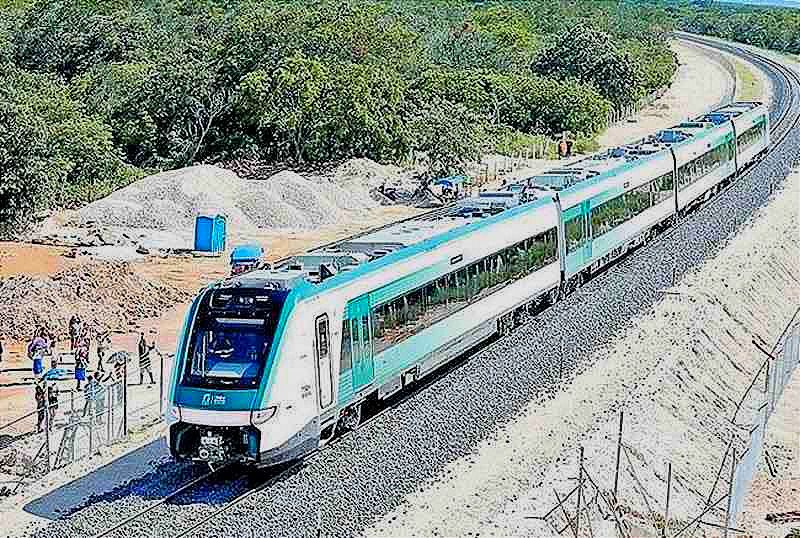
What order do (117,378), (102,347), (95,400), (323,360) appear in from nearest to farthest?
(323,360)
(95,400)
(117,378)
(102,347)

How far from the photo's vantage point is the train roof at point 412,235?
742 inches

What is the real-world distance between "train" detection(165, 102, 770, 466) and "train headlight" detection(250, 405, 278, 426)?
0.6 inches

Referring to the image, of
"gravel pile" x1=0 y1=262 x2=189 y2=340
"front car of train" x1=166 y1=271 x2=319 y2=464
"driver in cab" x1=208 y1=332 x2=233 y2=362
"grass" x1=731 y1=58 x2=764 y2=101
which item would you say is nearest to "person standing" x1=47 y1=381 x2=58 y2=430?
"front car of train" x1=166 y1=271 x2=319 y2=464

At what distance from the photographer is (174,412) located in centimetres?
1747

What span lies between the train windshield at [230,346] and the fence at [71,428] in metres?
3.43

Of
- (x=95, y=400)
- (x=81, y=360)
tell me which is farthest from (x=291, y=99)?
(x=95, y=400)

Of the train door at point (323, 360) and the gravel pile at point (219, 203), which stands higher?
the train door at point (323, 360)

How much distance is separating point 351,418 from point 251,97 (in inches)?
1608

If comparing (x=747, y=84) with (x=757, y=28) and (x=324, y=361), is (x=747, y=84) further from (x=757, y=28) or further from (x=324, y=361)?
(x=324, y=361)

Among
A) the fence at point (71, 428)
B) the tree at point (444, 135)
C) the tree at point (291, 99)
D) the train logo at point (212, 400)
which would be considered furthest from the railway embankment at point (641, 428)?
the tree at point (291, 99)

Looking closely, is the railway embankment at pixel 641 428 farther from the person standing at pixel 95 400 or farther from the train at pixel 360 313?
the person standing at pixel 95 400

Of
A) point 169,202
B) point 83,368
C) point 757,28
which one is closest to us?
point 83,368

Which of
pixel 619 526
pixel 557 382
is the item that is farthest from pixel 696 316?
pixel 619 526

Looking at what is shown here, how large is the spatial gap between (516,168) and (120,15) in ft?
112
